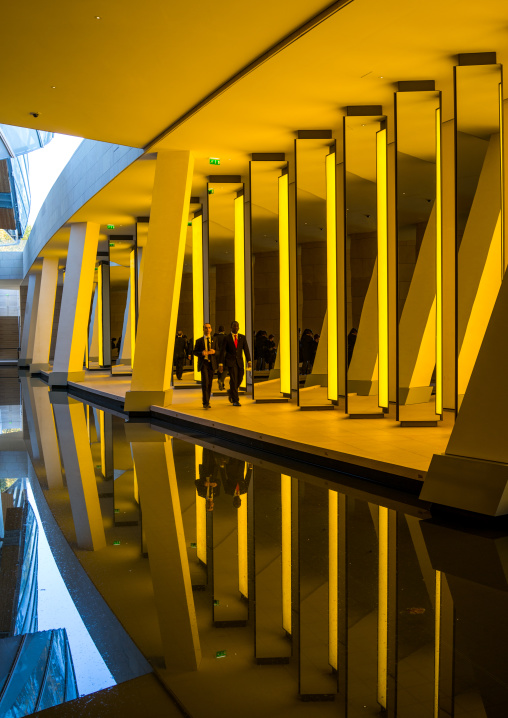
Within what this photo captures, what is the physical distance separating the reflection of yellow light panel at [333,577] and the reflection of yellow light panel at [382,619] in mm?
209

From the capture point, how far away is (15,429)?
42.2 ft

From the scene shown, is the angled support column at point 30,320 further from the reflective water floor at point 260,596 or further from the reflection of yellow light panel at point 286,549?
the reflection of yellow light panel at point 286,549

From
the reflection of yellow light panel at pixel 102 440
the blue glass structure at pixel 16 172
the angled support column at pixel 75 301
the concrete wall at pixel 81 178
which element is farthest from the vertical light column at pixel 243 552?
the angled support column at pixel 75 301

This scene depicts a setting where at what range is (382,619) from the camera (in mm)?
3746

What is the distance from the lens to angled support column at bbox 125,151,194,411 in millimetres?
13883

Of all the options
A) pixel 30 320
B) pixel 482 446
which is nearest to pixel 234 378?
pixel 482 446

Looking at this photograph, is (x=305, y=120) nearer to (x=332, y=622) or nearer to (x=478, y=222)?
(x=478, y=222)

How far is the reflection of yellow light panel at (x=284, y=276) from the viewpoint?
13.8m

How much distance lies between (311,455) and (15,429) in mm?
6496

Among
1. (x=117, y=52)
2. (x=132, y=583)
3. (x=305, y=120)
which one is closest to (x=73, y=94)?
(x=117, y=52)

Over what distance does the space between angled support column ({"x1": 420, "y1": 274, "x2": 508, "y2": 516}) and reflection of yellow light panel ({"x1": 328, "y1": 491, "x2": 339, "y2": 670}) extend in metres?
0.85

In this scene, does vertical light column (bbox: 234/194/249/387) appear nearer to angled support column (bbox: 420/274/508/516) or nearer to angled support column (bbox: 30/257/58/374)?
angled support column (bbox: 420/274/508/516)

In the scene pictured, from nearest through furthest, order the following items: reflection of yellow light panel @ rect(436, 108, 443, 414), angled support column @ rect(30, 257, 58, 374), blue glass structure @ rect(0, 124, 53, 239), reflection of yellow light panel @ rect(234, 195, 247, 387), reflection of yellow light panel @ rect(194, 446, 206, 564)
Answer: reflection of yellow light panel @ rect(194, 446, 206, 564) → reflection of yellow light panel @ rect(436, 108, 443, 414) → reflection of yellow light panel @ rect(234, 195, 247, 387) → blue glass structure @ rect(0, 124, 53, 239) → angled support column @ rect(30, 257, 58, 374)

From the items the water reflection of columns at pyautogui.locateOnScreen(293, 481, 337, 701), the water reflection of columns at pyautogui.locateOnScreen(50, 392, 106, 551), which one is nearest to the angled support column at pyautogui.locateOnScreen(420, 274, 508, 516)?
the water reflection of columns at pyautogui.locateOnScreen(293, 481, 337, 701)
